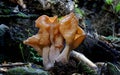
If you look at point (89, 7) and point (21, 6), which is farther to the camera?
point (89, 7)

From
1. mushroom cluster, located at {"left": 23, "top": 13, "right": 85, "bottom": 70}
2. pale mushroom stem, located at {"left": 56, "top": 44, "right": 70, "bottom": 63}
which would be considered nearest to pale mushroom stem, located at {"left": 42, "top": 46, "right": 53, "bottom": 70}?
mushroom cluster, located at {"left": 23, "top": 13, "right": 85, "bottom": 70}

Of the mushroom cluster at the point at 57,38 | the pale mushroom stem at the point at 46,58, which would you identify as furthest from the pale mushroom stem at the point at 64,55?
the pale mushroom stem at the point at 46,58

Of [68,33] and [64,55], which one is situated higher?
[68,33]

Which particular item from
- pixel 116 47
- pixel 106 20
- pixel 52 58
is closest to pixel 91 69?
pixel 52 58

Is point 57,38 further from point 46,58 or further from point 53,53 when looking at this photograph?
point 46,58

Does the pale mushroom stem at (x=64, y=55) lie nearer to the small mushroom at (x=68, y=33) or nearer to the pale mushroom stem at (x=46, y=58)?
the small mushroom at (x=68, y=33)

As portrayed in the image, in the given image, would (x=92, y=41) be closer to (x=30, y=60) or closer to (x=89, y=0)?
(x=30, y=60)

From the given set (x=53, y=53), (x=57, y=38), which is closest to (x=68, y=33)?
(x=57, y=38)

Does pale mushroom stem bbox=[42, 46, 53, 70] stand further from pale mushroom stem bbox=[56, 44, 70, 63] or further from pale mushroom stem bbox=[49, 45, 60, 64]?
pale mushroom stem bbox=[56, 44, 70, 63]
